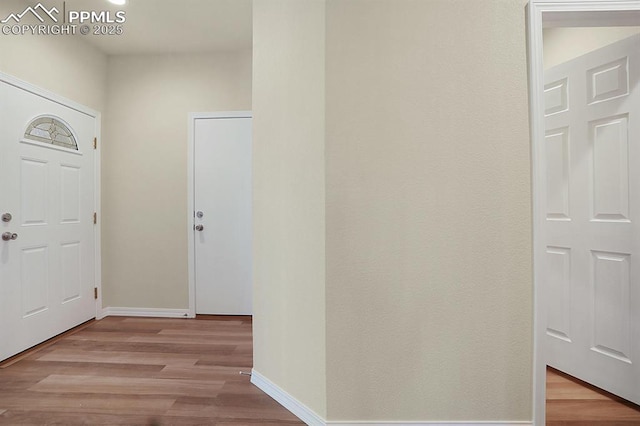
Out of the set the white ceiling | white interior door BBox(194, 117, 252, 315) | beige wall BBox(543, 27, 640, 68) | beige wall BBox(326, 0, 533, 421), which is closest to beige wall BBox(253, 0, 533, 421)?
beige wall BBox(326, 0, 533, 421)

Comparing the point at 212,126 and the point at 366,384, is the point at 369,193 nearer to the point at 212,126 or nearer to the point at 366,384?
the point at 366,384

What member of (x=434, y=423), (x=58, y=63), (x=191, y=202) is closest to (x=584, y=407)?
(x=434, y=423)

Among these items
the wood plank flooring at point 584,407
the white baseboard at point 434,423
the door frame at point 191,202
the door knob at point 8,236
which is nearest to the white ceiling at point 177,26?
the door frame at point 191,202

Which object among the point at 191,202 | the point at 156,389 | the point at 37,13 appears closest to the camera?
the point at 156,389

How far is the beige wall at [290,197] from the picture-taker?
1757mm

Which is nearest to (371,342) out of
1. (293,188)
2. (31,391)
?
(293,188)

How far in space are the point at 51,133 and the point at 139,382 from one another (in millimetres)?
2215

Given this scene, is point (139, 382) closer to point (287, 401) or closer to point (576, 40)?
point (287, 401)

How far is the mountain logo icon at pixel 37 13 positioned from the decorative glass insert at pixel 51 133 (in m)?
0.72

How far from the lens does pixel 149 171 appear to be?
370 cm

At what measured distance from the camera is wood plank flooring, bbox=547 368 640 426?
1.83m

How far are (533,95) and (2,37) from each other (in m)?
3.47

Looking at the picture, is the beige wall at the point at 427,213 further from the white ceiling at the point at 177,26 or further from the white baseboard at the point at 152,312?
the white baseboard at the point at 152,312

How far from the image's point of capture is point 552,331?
7.97 ft
